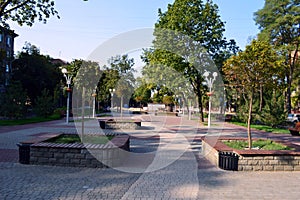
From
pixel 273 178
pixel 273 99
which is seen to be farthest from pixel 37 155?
pixel 273 99

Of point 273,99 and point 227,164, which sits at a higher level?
point 273,99

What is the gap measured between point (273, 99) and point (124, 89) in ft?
55.1

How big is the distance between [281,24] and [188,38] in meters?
13.1

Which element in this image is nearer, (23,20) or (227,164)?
(227,164)

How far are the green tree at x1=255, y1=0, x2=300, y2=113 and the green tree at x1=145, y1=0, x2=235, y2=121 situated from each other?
31.0 feet

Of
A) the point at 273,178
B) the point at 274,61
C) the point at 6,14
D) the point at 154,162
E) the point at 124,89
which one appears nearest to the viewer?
the point at 273,178

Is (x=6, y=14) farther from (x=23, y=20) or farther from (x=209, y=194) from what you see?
(x=209, y=194)

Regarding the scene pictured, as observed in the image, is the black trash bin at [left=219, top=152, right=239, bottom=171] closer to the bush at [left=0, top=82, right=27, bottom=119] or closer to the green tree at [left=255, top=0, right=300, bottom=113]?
the bush at [left=0, top=82, right=27, bottom=119]

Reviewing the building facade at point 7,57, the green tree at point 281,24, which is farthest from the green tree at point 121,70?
the green tree at point 281,24

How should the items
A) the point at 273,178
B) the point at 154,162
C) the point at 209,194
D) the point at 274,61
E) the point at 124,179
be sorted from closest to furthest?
the point at 209,194
the point at 124,179
the point at 273,178
the point at 154,162
the point at 274,61

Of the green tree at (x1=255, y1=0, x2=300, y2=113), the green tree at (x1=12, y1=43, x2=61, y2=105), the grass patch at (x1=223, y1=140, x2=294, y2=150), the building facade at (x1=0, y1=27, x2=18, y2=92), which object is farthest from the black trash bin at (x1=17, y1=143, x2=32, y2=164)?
the building facade at (x1=0, y1=27, x2=18, y2=92)

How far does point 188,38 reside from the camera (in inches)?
764

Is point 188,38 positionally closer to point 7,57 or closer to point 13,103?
point 13,103

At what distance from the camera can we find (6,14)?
11.3 meters
